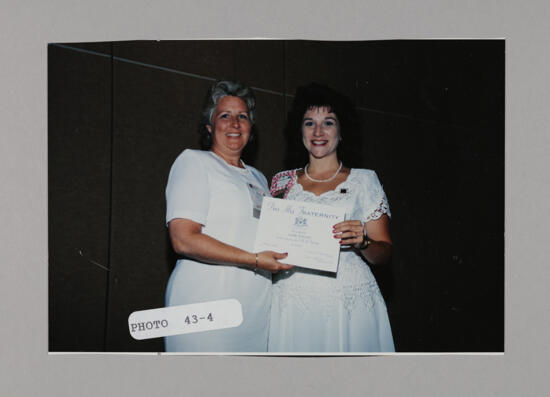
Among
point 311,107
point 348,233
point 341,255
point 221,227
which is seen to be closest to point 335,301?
point 341,255

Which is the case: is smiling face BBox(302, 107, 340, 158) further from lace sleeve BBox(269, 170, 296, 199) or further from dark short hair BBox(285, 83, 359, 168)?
lace sleeve BBox(269, 170, 296, 199)

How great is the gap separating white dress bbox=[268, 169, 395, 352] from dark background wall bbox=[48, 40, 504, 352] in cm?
12

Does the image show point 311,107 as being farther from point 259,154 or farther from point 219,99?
point 219,99

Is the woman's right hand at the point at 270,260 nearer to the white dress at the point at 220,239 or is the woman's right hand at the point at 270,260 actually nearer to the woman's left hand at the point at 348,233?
the white dress at the point at 220,239

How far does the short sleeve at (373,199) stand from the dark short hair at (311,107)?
7.4 inches

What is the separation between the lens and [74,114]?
2.11 meters

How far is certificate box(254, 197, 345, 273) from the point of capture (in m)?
1.98

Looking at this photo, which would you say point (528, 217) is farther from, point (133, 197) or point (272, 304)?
point (133, 197)

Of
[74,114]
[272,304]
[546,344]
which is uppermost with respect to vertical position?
[74,114]

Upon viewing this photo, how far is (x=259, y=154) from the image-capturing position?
83.1 inches

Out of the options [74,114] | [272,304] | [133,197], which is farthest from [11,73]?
[272,304]

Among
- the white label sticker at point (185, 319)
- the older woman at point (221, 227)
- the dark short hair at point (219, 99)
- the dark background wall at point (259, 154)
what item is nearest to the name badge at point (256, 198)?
the older woman at point (221, 227)

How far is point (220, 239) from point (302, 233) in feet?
1.17

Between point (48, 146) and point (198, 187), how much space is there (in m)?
0.76
